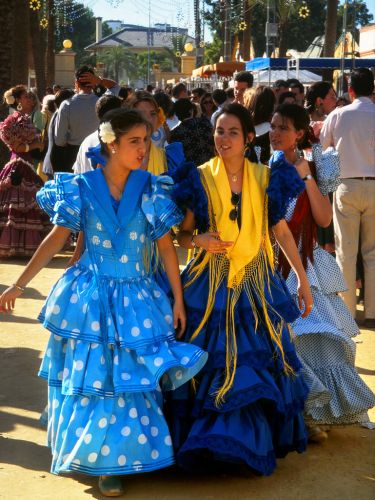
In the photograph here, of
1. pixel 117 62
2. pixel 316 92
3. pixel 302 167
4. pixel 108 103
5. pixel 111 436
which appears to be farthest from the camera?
pixel 117 62

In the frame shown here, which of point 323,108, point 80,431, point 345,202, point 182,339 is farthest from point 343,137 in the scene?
point 80,431

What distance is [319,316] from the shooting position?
6051 mm

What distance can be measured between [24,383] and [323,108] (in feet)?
15.6

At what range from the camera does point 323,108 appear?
10.3m

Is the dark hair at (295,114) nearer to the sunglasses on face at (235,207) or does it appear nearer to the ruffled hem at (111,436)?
the sunglasses on face at (235,207)

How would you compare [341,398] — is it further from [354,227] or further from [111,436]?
[354,227]

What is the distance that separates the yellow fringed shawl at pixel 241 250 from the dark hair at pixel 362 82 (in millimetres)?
3995

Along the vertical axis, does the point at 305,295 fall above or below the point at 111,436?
above

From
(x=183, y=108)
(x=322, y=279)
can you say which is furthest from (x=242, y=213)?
(x=183, y=108)

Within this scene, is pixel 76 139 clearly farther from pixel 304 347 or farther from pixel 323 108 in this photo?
pixel 304 347

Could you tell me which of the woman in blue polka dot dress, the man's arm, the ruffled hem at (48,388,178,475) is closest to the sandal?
the woman in blue polka dot dress

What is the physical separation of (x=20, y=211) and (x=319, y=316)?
708 centimetres

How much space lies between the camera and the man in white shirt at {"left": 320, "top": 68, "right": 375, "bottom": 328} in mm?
9000

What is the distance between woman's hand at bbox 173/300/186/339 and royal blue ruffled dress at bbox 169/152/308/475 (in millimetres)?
44
